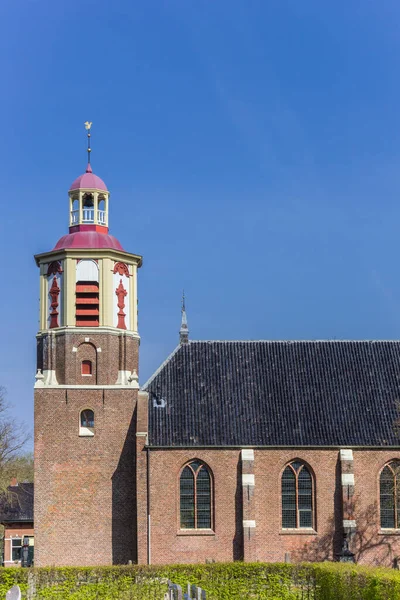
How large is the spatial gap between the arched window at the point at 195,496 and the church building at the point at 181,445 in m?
0.06

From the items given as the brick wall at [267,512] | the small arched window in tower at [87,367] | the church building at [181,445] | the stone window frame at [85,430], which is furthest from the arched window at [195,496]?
the small arched window in tower at [87,367]

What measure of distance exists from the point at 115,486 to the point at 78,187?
14542 mm

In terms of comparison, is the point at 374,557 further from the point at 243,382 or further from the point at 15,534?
the point at 15,534

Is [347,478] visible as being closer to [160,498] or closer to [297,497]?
[297,497]

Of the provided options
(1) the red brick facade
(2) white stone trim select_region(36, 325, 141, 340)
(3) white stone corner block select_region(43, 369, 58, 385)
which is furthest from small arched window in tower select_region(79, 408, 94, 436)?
(2) white stone trim select_region(36, 325, 141, 340)

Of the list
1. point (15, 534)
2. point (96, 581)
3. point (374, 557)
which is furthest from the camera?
point (15, 534)

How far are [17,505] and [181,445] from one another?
25.9m

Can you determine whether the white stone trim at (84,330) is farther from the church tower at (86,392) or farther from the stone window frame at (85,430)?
the stone window frame at (85,430)

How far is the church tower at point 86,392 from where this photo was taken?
152 feet

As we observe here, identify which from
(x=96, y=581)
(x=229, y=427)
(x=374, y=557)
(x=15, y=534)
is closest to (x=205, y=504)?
(x=229, y=427)

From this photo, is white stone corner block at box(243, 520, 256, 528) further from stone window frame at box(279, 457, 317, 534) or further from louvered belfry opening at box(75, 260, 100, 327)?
louvered belfry opening at box(75, 260, 100, 327)

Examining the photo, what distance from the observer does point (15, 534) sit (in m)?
62.8

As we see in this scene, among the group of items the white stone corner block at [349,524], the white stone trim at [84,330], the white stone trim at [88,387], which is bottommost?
the white stone corner block at [349,524]

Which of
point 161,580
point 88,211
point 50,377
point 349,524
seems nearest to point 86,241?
point 88,211
